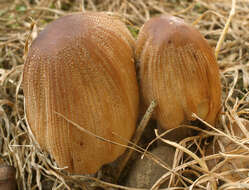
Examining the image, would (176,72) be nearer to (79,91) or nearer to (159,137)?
(159,137)

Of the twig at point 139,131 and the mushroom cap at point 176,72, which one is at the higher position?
the mushroom cap at point 176,72

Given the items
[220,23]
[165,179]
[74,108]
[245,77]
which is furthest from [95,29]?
[220,23]

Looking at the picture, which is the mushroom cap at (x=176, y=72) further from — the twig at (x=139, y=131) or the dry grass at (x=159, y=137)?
the dry grass at (x=159, y=137)

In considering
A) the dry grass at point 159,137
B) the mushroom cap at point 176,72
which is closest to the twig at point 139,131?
the mushroom cap at point 176,72

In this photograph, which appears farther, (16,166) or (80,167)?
(16,166)

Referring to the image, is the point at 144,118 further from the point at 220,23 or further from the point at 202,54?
the point at 220,23

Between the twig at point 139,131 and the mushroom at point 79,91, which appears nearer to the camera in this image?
the mushroom at point 79,91
